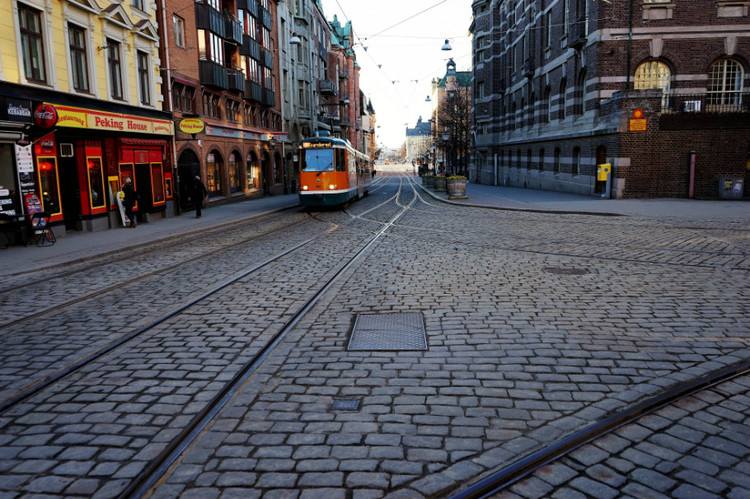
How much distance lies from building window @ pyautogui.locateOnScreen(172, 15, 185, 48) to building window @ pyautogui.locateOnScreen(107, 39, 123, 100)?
5704 mm

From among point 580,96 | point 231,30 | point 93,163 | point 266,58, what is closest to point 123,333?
point 93,163

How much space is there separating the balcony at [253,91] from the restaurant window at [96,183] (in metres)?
16.1

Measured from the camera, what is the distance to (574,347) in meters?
5.41

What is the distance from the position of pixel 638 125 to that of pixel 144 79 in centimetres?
2100

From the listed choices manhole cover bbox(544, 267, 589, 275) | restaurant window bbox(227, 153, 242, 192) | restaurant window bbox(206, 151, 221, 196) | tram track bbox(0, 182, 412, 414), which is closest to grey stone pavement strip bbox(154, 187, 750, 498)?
manhole cover bbox(544, 267, 589, 275)

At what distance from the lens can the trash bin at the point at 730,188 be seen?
24.7 metres

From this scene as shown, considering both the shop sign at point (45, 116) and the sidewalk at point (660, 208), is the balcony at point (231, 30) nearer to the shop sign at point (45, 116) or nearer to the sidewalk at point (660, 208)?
the sidewalk at point (660, 208)

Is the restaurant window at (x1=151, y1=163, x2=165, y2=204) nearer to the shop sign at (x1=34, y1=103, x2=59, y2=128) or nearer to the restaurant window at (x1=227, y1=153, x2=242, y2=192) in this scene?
the shop sign at (x1=34, y1=103, x2=59, y2=128)

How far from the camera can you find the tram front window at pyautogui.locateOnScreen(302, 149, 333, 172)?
2362 cm

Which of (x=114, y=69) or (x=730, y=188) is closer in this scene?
(x=114, y=69)

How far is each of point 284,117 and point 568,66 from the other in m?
22.1

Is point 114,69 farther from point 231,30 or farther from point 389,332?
point 389,332

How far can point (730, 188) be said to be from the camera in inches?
974

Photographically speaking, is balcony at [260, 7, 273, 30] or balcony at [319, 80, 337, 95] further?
balcony at [319, 80, 337, 95]
